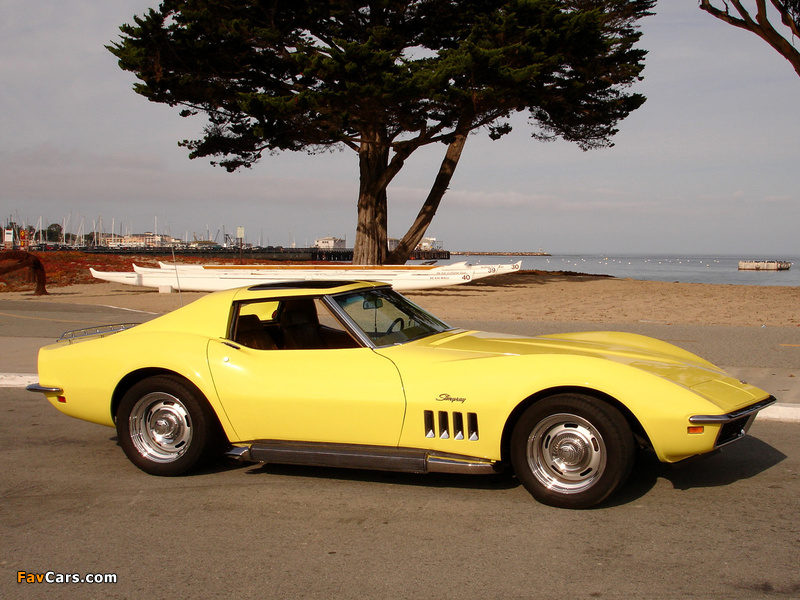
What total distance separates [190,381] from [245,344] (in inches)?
17.8

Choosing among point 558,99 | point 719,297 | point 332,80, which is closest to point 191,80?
point 332,80

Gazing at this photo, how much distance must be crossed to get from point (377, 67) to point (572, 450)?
19.6m

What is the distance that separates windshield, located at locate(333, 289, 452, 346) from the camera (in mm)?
4898

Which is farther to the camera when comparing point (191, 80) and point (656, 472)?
point (191, 80)

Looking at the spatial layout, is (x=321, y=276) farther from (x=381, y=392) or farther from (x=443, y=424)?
(x=443, y=424)

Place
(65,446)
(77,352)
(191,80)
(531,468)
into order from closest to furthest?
(531,468) → (77,352) → (65,446) → (191,80)

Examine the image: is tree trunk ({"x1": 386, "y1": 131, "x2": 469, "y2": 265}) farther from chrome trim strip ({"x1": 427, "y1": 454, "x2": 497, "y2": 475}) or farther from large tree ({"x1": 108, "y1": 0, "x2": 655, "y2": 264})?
chrome trim strip ({"x1": 427, "y1": 454, "x2": 497, "y2": 475})

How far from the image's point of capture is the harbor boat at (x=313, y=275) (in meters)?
24.5

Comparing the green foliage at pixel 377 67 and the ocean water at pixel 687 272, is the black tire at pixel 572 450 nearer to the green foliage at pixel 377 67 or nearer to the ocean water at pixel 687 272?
the green foliage at pixel 377 67

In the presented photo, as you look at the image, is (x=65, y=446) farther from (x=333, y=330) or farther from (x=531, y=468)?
(x=531, y=468)

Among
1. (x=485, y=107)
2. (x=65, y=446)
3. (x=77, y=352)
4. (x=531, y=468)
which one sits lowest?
(x=65, y=446)

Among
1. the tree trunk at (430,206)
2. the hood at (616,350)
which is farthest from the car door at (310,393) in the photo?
the tree trunk at (430,206)

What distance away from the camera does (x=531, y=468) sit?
163 inches

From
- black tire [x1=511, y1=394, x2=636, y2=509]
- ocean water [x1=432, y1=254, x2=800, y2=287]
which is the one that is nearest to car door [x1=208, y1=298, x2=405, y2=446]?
black tire [x1=511, y1=394, x2=636, y2=509]
